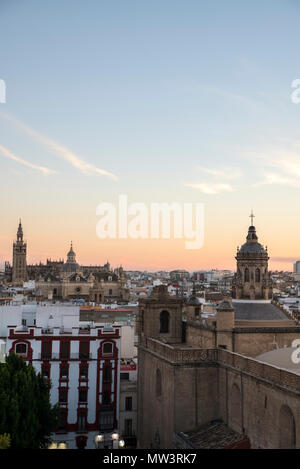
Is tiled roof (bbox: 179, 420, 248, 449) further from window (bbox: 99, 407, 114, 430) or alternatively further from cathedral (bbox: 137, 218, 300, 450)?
window (bbox: 99, 407, 114, 430)

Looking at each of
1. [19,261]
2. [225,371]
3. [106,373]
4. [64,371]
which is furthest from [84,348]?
[19,261]

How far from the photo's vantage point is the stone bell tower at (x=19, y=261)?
425ft

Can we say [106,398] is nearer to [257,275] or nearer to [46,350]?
[46,350]

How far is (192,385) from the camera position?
21.9 metres

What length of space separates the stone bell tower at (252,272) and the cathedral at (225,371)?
0.05 metres

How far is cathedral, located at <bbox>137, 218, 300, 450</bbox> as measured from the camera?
17.8 m

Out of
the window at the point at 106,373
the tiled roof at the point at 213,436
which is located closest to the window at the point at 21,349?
the window at the point at 106,373

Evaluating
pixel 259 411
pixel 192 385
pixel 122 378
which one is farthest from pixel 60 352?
pixel 259 411

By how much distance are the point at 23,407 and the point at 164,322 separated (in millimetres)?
9606

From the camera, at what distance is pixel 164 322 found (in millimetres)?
27812

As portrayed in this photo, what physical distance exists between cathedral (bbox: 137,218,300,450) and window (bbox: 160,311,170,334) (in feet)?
0.17

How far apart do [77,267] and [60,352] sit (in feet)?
267

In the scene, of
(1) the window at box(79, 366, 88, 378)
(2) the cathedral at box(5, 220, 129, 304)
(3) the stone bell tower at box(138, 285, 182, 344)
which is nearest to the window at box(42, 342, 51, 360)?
(1) the window at box(79, 366, 88, 378)

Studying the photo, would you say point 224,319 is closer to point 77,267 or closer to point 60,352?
point 60,352
